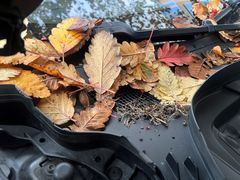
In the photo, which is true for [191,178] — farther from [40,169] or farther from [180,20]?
[180,20]

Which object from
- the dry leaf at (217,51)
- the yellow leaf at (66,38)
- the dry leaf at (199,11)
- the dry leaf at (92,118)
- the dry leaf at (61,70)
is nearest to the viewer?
the dry leaf at (92,118)

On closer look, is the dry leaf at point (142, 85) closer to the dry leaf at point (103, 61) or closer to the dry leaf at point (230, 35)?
the dry leaf at point (103, 61)

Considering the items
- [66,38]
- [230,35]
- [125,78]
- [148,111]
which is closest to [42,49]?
[66,38]

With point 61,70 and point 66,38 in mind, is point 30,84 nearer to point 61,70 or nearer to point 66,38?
point 61,70

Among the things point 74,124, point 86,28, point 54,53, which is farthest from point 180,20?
point 74,124

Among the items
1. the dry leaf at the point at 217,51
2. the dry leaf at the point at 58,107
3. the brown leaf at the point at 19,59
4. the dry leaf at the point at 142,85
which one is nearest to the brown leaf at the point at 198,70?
the dry leaf at the point at 217,51

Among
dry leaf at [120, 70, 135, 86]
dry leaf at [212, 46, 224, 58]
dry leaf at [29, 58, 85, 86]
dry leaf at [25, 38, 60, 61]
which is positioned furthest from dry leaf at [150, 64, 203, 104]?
dry leaf at [25, 38, 60, 61]
